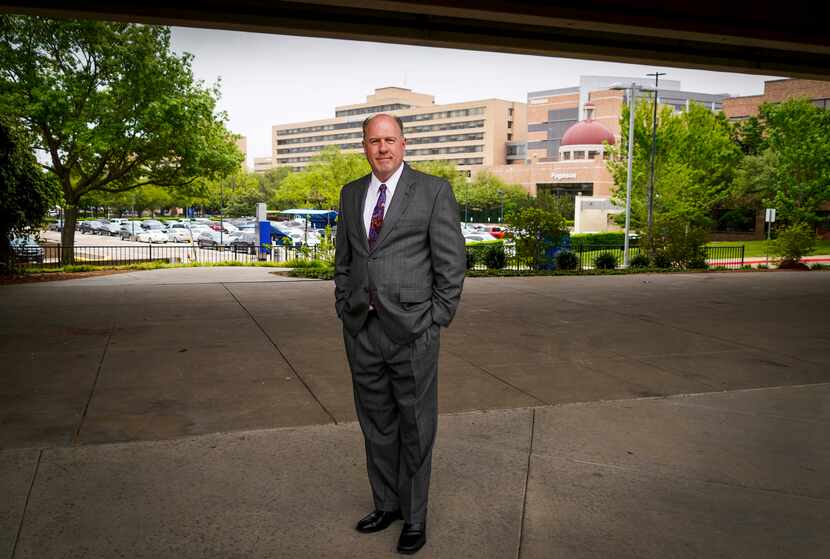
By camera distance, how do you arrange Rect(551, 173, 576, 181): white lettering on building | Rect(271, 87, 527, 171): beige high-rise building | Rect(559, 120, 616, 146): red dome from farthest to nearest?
1. Rect(271, 87, 527, 171): beige high-rise building
2. Rect(559, 120, 616, 146): red dome
3. Rect(551, 173, 576, 181): white lettering on building

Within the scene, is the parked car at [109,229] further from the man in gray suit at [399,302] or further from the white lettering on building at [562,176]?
the man in gray suit at [399,302]

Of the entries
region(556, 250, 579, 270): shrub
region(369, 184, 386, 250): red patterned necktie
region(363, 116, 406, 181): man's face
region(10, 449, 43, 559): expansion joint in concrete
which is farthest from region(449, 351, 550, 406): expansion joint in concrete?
region(556, 250, 579, 270): shrub

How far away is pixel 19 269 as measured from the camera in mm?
17391

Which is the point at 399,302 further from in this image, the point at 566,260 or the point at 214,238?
the point at 214,238

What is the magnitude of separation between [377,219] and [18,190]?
16.7 meters

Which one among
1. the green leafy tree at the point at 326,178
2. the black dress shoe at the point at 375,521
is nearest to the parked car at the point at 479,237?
the green leafy tree at the point at 326,178

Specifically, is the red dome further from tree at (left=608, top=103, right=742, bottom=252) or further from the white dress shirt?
the white dress shirt

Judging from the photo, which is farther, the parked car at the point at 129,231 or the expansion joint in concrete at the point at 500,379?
the parked car at the point at 129,231

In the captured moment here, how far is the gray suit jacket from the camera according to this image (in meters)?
3.36

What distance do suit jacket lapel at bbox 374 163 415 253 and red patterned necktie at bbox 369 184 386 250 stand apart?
0.14ft

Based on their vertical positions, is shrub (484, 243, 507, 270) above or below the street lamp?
below

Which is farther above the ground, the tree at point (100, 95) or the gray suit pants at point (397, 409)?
the tree at point (100, 95)

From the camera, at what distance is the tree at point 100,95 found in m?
22.8

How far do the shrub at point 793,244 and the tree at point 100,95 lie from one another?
20.6 metres
